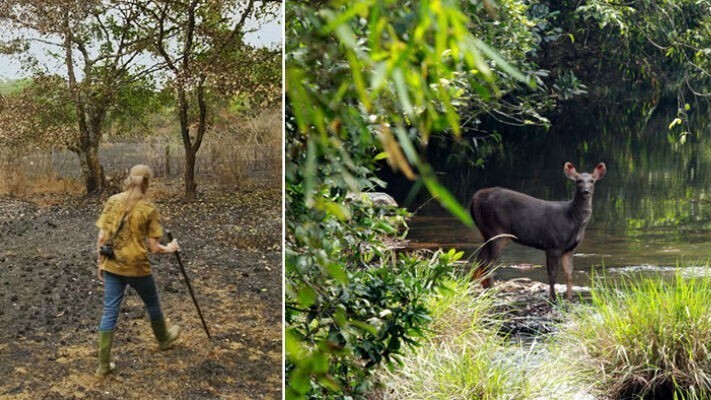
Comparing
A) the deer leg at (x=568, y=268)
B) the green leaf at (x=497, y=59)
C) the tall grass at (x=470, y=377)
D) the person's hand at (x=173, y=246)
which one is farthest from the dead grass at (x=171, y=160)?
the deer leg at (x=568, y=268)

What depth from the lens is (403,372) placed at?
10.6 feet

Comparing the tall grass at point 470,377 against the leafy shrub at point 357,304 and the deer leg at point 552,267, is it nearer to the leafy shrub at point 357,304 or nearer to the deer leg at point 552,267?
the leafy shrub at point 357,304

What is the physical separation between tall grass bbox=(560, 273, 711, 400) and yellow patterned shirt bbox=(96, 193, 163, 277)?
1867 millimetres

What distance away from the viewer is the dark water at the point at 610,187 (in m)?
5.88

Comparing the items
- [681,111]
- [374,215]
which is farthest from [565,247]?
[374,215]

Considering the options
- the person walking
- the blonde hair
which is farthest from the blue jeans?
the blonde hair

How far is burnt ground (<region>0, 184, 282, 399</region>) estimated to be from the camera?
7.34 ft

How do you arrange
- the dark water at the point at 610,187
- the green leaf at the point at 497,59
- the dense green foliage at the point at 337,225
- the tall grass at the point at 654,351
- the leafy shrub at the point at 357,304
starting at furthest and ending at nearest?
the dark water at the point at 610,187 < the tall grass at the point at 654,351 < the leafy shrub at the point at 357,304 < the dense green foliage at the point at 337,225 < the green leaf at the point at 497,59

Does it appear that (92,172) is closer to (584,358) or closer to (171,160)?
(171,160)

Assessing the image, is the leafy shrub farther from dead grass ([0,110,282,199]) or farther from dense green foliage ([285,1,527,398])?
dead grass ([0,110,282,199])

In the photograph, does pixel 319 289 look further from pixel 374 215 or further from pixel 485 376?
pixel 485 376

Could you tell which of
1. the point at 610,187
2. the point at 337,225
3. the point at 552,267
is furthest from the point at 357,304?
the point at 610,187

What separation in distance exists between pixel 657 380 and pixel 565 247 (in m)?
1.85

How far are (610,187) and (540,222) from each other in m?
1.50
